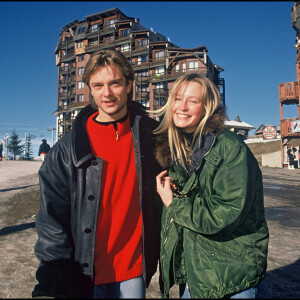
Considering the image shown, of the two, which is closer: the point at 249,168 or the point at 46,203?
the point at 249,168

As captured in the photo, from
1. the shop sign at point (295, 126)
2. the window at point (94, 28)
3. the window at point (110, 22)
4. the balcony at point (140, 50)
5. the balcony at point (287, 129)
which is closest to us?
the shop sign at point (295, 126)

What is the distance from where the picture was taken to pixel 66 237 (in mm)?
2051

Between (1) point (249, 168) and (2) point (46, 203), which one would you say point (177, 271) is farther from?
(2) point (46, 203)

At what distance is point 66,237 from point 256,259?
49.7 inches

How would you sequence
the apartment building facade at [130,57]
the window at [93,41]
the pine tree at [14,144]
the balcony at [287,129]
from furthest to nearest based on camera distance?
the pine tree at [14,144] < the window at [93,41] < the apartment building facade at [130,57] < the balcony at [287,129]

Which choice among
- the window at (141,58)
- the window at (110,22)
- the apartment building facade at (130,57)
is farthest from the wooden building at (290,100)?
the window at (110,22)

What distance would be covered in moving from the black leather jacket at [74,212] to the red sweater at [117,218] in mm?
75

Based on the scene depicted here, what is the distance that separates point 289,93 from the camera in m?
28.8

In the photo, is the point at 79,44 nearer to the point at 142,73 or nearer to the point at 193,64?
the point at 142,73

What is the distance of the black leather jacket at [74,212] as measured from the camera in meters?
2.02

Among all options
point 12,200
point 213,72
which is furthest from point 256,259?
point 213,72

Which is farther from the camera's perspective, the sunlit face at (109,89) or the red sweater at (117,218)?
the sunlit face at (109,89)

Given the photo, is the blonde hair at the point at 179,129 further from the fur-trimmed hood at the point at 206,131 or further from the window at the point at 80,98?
the window at the point at 80,98

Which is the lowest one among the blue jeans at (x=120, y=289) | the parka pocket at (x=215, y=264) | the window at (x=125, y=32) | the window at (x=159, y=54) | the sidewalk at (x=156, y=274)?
the sidewalk at (x=156, y=274)
